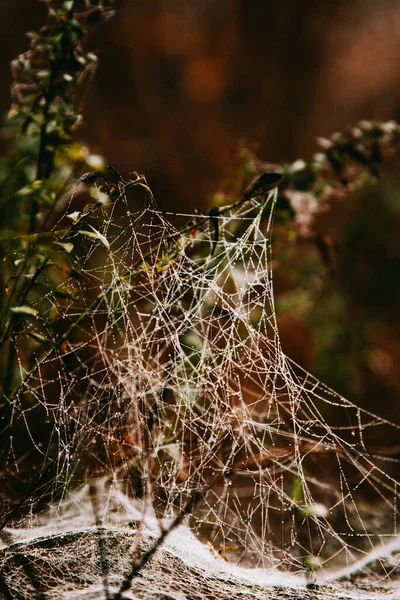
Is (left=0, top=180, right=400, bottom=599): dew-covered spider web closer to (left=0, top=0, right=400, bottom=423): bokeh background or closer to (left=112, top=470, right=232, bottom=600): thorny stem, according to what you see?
(left=112, top=470, right=232, bottom=600): thorny stem

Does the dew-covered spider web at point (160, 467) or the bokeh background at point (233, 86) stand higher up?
the bokeh background at point (233, 86)

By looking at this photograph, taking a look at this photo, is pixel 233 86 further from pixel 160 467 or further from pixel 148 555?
pixel 148 555

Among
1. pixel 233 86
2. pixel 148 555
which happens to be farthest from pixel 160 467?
pixel 233 86

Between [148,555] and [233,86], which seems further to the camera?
[233,86]

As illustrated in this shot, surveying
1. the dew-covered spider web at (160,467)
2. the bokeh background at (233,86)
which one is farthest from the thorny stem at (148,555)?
the bokeh background at (233,86)

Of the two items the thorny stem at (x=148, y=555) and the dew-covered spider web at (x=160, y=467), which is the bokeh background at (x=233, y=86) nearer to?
the dew-covered spider web at (x=160, y=467)

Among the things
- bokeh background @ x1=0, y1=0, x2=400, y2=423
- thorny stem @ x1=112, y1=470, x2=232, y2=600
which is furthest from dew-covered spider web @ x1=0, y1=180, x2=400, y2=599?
bokeh background @ x1=0, y1=0, x2=400, y2=423

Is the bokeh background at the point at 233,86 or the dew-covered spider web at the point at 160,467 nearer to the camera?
the dew-covered spider web at the point at 160,467

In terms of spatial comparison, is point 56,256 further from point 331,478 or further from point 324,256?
point 331,478

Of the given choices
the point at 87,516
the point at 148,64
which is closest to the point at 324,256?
the point at 87,516
